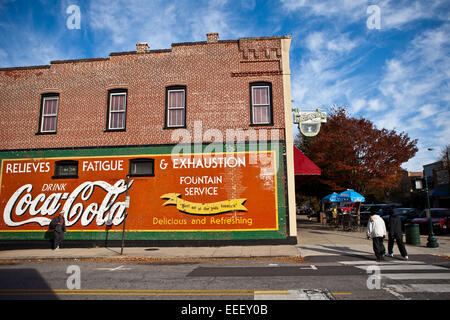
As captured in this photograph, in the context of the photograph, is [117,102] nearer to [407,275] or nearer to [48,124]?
[48,124]

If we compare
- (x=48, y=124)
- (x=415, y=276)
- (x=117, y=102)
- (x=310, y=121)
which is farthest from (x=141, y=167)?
(x=415, y=276)

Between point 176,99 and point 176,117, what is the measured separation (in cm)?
96

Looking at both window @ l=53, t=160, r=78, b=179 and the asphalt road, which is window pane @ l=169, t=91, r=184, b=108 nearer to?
window @ l=53, t=160, r=78, b=179

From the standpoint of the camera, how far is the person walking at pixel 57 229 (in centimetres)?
1401

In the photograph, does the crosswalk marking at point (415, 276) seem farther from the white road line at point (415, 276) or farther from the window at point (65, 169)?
the window at point (65, 169)

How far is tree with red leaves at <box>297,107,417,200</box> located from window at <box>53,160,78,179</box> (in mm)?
16698

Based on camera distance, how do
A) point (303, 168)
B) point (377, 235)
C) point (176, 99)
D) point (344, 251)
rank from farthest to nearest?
point (176, 99), point (303, 168), point (344, 251), point (377, 235)

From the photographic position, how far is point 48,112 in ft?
52.6

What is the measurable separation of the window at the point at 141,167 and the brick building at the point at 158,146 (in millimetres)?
82

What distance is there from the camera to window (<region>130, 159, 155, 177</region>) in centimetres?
1479

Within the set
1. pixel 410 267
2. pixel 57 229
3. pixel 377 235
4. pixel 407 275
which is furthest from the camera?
pixel 57 229

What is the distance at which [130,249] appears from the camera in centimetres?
1362

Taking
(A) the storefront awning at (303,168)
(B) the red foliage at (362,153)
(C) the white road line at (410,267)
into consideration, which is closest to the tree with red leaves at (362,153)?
(B) the red foliage at (362,153)

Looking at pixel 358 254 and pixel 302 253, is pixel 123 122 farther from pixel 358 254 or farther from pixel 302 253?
pixel 358 254
